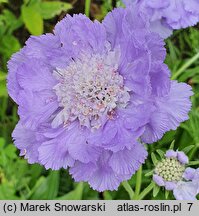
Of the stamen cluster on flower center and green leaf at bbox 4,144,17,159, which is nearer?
the stamen cluster on flower center

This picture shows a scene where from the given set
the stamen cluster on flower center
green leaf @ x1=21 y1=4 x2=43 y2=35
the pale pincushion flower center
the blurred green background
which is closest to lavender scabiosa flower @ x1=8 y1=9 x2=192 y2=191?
the pale pincushion flower center

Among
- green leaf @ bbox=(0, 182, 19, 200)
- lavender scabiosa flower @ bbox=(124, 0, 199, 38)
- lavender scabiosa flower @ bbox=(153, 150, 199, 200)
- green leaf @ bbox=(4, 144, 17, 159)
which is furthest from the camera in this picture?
green leaf @ bbox=(4, 144, 17, 159)

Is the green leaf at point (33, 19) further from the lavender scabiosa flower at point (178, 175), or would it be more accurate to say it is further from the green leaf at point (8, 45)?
the lavender scabiosa flower at point (178, 175)

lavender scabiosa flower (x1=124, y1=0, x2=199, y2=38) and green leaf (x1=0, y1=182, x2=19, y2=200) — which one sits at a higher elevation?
lavender scabiosa flower (x1=124, y1=0, x2=199, y2=38)

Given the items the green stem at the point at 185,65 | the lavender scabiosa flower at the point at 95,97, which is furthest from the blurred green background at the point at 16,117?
the lavender scabiosa flower at the point at 95,97

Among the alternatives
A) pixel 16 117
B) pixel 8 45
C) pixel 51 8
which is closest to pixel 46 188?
pixel 16 117

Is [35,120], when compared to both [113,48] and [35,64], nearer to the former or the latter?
[35,64]

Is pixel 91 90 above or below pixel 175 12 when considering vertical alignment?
below

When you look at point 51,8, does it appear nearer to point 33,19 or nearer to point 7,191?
point 33,19

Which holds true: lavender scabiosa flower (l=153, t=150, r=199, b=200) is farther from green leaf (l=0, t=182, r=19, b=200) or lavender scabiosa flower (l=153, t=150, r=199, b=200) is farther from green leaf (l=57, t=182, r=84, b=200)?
green leaf (l=0, t=182, r=19, b=200)
